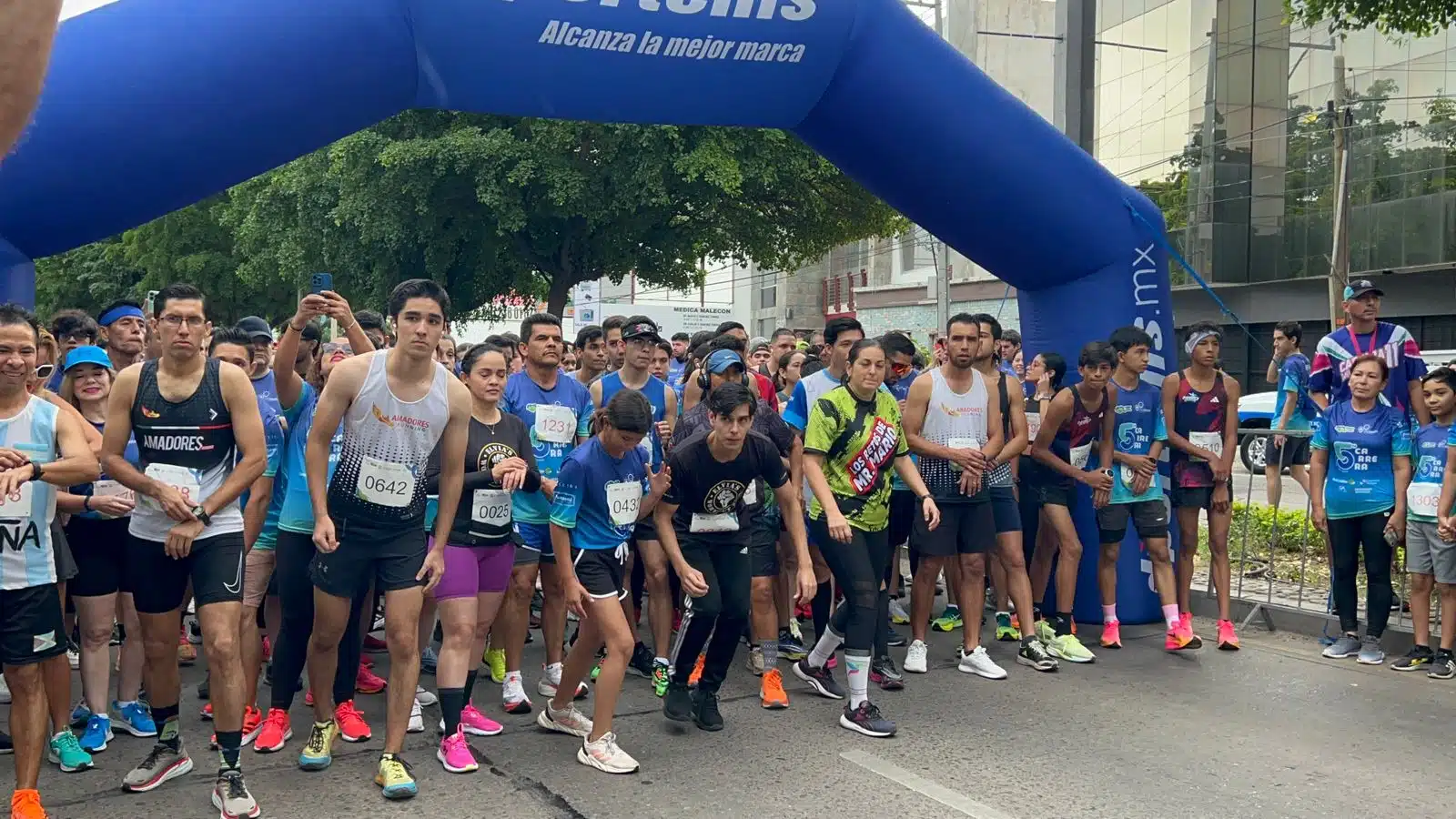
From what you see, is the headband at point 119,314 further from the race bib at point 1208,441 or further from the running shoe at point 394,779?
the race bib at point 1208,441

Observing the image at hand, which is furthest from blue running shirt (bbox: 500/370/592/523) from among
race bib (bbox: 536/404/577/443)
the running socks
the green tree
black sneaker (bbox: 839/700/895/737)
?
the green tree

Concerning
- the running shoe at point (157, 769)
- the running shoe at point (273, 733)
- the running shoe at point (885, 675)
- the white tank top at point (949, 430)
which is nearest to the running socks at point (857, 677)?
the running shoe at point (885, 675)

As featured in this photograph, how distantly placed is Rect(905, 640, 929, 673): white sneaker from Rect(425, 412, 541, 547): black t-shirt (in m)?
2.47

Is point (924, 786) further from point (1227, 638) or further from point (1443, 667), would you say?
point (1443, 667)

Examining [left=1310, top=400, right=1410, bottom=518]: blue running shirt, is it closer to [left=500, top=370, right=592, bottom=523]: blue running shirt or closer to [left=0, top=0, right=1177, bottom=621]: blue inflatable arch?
[left=0, top=0, right=1177, bottom=621]: blue inflatable arch

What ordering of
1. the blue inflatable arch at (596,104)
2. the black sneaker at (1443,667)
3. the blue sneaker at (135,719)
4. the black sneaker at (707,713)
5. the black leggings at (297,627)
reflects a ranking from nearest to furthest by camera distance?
the black leggings at (297,627) < the blue inflatable arch at (596,104) < the blue sneaker at (135,719) < the black sneaker at (707,713) < the black sneaker at (1443,667)

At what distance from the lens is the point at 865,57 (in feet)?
22.9

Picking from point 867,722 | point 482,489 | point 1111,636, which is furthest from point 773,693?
point 1111,636

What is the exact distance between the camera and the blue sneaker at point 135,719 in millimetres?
5680

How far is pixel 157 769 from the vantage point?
4945 mm

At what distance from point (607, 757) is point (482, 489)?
50.8 inches

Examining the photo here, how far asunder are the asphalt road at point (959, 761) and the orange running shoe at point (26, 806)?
27cm

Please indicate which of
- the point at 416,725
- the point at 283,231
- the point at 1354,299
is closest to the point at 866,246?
the point at 283,231

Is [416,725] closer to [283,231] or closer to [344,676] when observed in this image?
[344,676]
